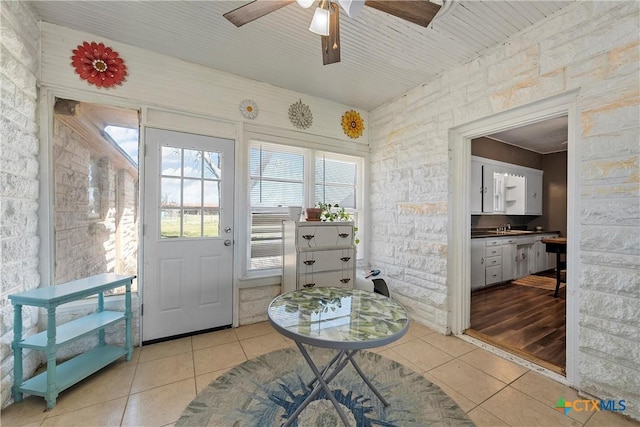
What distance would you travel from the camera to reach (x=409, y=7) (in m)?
1.43

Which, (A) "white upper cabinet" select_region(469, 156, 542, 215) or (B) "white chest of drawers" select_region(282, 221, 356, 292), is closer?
(B) "white chest of drawers" select_region(282, 221, 356, 292)

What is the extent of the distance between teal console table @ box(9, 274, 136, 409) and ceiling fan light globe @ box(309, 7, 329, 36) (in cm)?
233

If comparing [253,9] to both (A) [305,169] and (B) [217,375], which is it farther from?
(B) [217,375]

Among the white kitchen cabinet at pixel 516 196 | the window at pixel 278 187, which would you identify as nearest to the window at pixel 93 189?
the window at pixel 278 187

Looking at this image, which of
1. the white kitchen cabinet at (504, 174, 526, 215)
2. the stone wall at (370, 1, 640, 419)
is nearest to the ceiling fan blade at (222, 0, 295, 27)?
the stone wall at (370, 1, 640, 419)

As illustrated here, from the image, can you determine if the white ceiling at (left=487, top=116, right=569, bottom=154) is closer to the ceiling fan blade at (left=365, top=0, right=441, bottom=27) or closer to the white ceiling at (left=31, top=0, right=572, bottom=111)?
the white ceiling at (left=31, top=0, right=572, bottom=111)

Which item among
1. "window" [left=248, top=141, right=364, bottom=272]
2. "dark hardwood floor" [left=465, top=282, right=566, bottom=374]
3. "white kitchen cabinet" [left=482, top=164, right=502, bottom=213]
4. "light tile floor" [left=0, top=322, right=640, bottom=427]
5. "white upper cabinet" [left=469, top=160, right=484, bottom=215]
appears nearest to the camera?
"light tile floor" [left=0, top=322, right=640, bottom=427]

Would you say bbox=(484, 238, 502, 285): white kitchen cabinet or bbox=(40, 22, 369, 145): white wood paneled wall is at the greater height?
bbox=(40, 22, 369, 145): white wood paneled wall

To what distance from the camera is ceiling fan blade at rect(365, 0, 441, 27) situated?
4.58 feet

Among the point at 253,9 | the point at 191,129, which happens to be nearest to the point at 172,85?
the point at 191,129

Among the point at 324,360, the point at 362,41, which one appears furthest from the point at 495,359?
the point at 362,41

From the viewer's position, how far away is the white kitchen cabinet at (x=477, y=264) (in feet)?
13.8

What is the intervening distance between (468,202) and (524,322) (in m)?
1.59

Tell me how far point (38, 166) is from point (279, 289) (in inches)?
95.3
